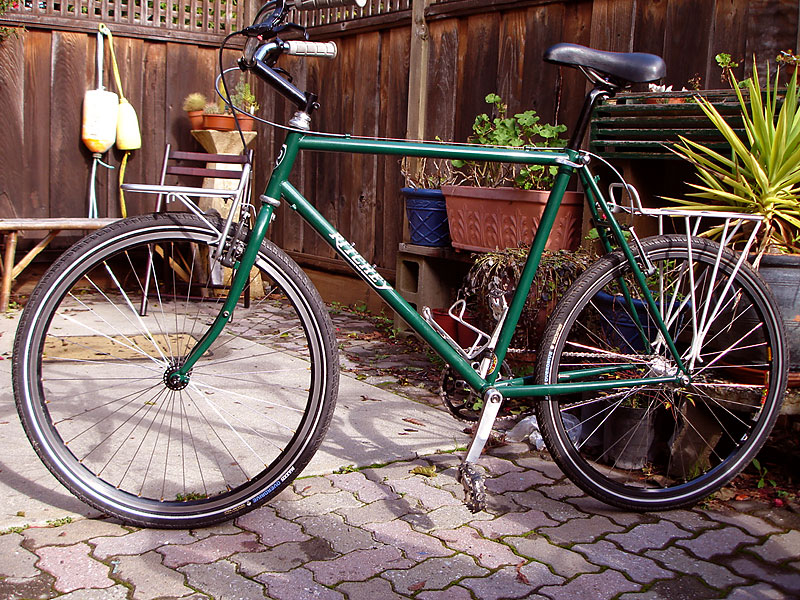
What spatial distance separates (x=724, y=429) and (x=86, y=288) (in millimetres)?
4914

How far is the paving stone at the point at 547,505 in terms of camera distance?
8.92 ft

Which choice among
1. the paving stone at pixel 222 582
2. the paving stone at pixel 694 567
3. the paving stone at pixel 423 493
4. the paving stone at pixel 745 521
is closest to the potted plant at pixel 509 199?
the paving stone at pixel 423 493

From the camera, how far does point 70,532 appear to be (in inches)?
95.9

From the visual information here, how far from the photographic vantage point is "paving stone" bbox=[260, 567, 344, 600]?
2139 mm

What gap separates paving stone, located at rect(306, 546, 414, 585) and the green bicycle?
11.6 inches

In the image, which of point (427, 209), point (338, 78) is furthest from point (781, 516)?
point (338, 78)

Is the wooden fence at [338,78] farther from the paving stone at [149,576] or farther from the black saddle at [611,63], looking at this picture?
the paving stone at [149,576]

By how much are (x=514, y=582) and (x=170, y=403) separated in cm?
190

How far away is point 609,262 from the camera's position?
270cm

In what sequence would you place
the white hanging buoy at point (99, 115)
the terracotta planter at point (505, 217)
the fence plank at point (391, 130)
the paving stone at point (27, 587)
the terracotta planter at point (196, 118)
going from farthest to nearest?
the terracotta planter at point (196, 118)
the white hanging buoy at point (99, 115)
the fence plank at point (391, 130)
the terracotta planter at point (505, 217)
the paving stone at point (27, 587)

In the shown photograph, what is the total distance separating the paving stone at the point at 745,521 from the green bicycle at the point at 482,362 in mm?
86

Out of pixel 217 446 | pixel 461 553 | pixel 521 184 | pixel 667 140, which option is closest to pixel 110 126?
pixel 521 184

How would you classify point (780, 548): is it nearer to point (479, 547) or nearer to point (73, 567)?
point (479, 547)

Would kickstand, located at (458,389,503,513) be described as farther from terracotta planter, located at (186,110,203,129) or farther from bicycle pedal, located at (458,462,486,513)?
terracotta planter, located at (186,110,203,129)
